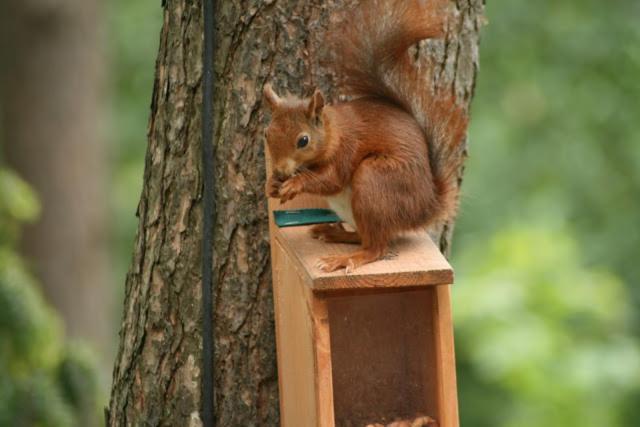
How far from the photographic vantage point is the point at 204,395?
7.70ft

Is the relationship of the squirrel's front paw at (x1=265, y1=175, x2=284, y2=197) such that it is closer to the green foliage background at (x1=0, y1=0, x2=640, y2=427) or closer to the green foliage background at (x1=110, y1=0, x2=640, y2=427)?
the green foliage background at (x1=0, y1=0, x2=640, y2=427)

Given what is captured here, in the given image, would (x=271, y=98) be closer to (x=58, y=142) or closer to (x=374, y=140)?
(x=374, y=140)

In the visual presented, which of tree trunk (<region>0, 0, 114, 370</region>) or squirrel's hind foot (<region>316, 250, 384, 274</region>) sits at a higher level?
tree trunk (<region>0, 0, 114, 370</region>)

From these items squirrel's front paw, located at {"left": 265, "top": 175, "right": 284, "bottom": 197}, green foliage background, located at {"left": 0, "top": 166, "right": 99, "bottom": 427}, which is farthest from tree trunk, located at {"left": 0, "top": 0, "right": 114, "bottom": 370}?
squirrel's front paw, located at {"left": 265, "top": 175, "right": 284, "bottom": 197}

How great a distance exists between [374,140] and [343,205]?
0.45 feet

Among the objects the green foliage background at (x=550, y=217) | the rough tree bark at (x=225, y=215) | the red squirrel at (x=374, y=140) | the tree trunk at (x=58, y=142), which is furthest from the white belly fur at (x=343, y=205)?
the tree trunk at (x=58, y=142)

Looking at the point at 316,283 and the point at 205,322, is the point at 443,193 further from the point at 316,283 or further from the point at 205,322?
the point at 205,322

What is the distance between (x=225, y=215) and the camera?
7.75ft

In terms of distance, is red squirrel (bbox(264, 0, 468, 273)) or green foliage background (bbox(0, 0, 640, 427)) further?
green foliage background (bbox(0, 0, 640, 427))

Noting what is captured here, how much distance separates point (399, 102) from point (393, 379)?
1.77ft

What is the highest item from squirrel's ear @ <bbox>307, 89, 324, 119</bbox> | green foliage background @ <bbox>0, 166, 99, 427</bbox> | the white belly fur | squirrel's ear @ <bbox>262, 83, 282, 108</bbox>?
squirrel's ear @ <bbox>262, 83, 282, 108</bbox>

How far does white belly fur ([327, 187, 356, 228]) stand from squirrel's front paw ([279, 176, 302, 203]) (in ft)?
0.32

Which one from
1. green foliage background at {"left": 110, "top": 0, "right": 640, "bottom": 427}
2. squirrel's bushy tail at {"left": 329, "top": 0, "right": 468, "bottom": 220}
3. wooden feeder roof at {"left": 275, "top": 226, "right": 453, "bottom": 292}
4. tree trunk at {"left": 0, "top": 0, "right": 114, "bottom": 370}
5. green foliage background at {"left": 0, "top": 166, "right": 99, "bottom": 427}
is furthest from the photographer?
tree trunk at {"left": 0, "top": 0, "right": 114, "bottom": 370}

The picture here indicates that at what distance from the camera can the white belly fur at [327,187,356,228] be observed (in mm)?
2102
